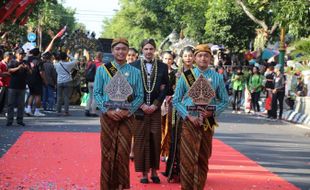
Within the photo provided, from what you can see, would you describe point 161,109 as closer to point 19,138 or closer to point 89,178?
point 89,178

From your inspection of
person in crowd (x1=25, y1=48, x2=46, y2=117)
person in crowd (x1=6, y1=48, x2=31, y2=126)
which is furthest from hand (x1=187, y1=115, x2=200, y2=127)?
person in crowd (x1=25, y1=48, x2=46, y2=117)

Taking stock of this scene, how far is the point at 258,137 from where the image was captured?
16.7m

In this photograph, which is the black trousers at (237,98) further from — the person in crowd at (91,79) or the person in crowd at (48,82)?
the person in crowd at (48,82)

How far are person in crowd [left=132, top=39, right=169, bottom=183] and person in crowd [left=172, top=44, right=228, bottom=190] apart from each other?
141 centimetres

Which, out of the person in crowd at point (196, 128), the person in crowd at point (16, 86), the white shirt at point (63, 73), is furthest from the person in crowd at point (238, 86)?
the person in crowd at point (196, 128)

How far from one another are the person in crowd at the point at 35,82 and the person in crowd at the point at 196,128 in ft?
39.6

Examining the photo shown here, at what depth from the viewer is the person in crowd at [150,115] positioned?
30.8 ft

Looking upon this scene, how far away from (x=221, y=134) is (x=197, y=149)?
30.4 ft

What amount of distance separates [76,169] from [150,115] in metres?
1.55

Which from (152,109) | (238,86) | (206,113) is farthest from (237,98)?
(206,113)

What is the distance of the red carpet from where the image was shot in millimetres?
9172

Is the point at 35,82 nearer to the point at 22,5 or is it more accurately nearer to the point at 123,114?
the point at 22,5

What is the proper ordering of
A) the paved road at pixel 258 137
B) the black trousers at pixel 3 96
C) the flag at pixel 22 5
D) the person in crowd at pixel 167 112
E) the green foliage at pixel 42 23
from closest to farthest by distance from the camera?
the person in crowd at pixel 167 112 < the paved road at pixel 258 137 < the flag at pixel 22 5 < the black trousers at pixel 3 96 < the green foliage at pixel 42 23

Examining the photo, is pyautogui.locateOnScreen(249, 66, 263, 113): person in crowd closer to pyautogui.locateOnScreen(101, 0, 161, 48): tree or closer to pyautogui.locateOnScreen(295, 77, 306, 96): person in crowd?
pyautogui.locateOnScreen(295, 77, 306, 96): person in crowd
